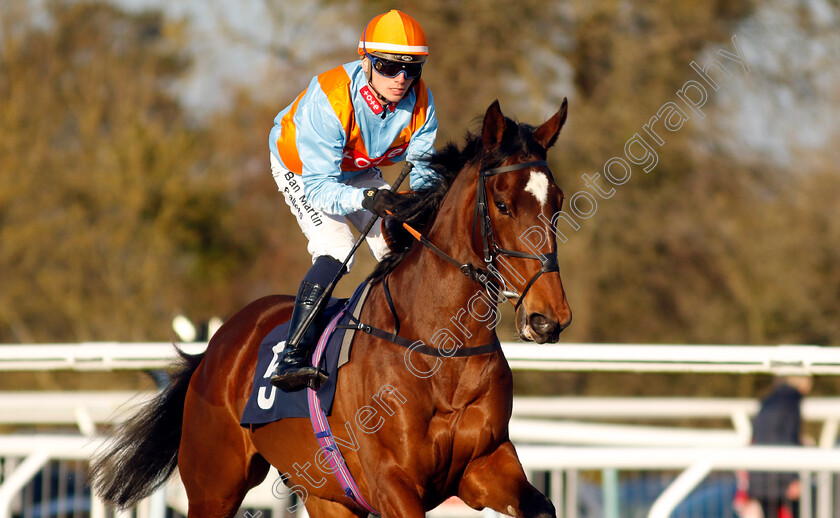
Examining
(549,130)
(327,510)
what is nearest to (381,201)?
(549,130)

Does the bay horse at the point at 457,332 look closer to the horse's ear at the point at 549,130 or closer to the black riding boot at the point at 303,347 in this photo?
the horse's ear at the point at 549,130

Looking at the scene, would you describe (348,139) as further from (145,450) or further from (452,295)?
(145,450)

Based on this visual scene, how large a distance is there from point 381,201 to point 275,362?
921 millimetres

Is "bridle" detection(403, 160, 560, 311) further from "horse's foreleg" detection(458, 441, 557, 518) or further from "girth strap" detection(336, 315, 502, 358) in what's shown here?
"horse's foreleg" detection(458, 441, 557, 518)

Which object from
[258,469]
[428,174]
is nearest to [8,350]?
[258,469]

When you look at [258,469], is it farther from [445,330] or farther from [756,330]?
[756,330]

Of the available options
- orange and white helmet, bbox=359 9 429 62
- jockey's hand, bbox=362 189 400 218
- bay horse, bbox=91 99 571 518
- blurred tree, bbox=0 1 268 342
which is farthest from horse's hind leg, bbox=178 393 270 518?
blurred tree, bbox=0 1 268 342

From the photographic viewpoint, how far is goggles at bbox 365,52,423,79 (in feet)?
12.0

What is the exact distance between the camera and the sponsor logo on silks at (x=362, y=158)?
13.1 ft

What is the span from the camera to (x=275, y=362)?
4.00m

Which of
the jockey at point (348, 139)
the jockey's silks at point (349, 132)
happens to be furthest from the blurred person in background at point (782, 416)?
the jockey's silks at point (349, 132)

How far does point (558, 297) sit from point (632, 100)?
10897 mm

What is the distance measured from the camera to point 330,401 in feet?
11.9

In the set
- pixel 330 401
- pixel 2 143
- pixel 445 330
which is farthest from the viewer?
pixel 2 143
